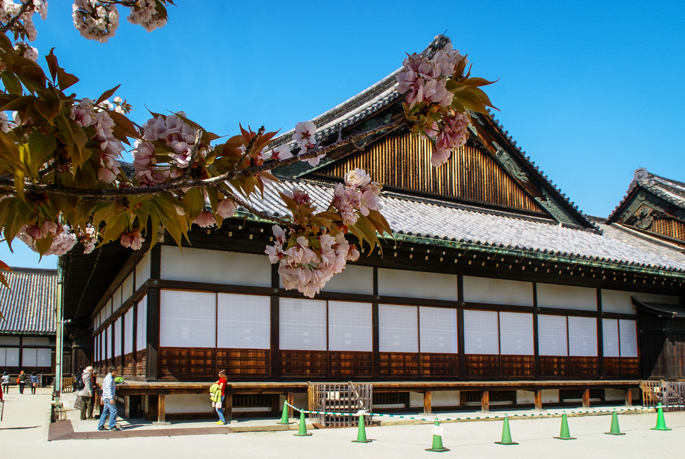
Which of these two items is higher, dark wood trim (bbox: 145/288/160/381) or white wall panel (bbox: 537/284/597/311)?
white wall panel (bbox: 537/284/597/311)

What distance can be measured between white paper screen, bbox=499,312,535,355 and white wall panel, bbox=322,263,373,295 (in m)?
4.15

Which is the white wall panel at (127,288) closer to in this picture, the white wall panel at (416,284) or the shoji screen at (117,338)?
the shoji screen at (117,338)

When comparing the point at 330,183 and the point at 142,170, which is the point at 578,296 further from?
the point at 142,170

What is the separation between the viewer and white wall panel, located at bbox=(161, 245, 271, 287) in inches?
480

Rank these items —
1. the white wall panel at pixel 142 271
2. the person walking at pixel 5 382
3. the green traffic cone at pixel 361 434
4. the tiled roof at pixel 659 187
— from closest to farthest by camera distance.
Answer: the green traffic cone at pixel 361 434 → the white wall panel at pixel 142 271 → the tiled roof at pixel 659 187 → the person walking at pixel 5 382

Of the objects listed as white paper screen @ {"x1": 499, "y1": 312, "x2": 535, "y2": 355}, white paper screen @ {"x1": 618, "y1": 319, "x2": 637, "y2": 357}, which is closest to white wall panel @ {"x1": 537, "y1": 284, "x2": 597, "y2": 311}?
white paper screen @ {"x1": 499, "y1": 312, "x2": 535, "y2": 355}

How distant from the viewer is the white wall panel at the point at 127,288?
599 inches

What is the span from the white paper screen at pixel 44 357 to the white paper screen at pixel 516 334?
33.1 metres

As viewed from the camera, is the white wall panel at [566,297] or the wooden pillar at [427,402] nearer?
the wooden pillar at [427,402]

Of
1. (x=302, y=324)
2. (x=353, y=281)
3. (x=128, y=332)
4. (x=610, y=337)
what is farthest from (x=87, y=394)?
(x=610, y=337)

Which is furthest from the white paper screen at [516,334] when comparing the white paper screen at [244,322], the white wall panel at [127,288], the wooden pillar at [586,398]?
the white wall panel at [127,288]

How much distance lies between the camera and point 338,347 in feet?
44.4

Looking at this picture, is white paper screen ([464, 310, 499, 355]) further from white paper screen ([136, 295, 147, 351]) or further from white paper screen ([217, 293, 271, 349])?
white paper screen ([136, 295, 147, 351])

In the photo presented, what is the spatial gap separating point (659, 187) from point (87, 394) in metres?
24.2
